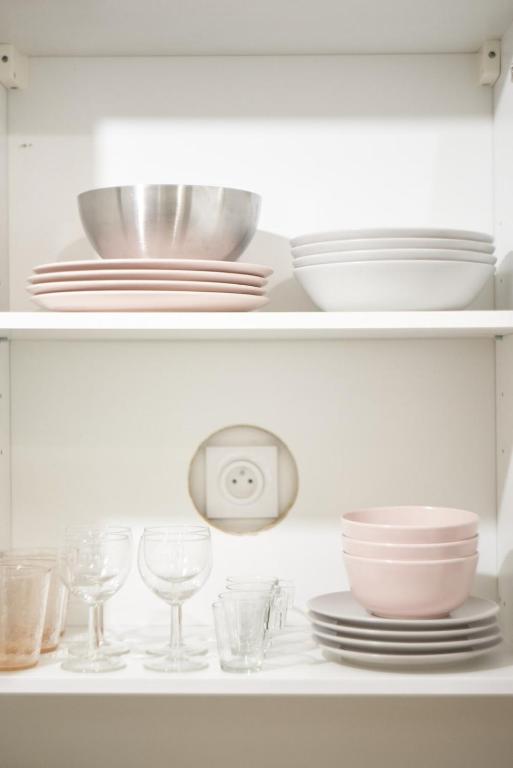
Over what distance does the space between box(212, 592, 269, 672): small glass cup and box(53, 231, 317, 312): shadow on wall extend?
42 cm

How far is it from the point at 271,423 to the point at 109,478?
0.77 ft

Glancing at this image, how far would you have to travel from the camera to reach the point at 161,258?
3.65 ft

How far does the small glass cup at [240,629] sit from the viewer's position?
3.54 ft

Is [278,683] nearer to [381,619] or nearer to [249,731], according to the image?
[381,619]

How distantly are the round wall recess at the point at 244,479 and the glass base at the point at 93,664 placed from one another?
272 millimetres

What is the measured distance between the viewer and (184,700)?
1331 mm

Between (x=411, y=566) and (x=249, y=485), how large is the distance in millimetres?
327

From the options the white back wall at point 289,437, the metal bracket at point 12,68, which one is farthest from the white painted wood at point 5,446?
the metal bracket at point 12,68

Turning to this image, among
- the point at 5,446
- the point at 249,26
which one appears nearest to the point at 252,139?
the point at 249,26

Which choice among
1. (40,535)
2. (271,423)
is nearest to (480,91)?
(271,423)

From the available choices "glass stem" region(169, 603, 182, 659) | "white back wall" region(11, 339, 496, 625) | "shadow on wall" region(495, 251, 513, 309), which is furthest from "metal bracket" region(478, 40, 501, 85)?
"glass stem" region(169, 603, 182, 659)

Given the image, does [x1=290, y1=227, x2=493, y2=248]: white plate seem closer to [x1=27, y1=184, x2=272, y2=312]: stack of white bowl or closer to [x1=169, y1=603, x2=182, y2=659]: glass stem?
[x1=27, y1=184, x2=272, y2=312]: stack of white bowl

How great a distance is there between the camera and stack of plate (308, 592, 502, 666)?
1062 mm

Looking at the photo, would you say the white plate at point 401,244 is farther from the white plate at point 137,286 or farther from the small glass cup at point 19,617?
the small glass cup at point 19,617
